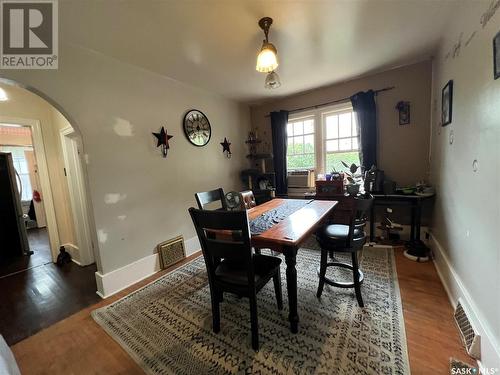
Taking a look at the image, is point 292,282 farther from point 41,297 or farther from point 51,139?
point 51,139

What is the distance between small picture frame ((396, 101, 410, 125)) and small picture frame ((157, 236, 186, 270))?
11.5ft

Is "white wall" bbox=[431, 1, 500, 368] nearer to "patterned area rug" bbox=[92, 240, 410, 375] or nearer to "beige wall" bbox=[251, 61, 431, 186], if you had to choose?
"patterned area rug" bbox=[92, 240, 410, 375]

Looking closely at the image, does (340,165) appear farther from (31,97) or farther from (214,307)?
(31,97)

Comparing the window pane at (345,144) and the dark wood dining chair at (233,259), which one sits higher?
the window pane at (345,144)

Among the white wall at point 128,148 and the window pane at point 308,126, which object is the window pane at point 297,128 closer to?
the window pane at point 308,126

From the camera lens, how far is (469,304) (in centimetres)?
143

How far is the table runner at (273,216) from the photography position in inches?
65.6

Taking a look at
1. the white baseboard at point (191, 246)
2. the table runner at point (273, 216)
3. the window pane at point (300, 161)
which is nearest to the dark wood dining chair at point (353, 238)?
the table runner at point (273, 216)

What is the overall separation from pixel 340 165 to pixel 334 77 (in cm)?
138

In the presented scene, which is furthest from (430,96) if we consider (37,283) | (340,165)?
(37,283)

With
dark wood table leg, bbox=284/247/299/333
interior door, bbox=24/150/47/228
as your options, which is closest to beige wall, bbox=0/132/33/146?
interior door, bbox=24/150/47/228

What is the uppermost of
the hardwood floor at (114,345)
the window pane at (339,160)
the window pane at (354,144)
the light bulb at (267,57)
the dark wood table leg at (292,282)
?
the light bulb at (267,57)

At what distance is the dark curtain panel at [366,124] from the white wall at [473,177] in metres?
0.90

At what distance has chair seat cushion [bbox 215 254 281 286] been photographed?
1416 mm
